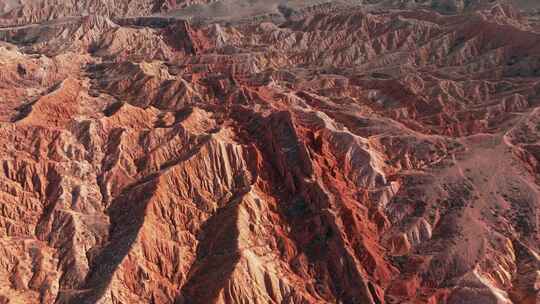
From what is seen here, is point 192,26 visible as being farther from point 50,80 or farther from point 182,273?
point 182,273

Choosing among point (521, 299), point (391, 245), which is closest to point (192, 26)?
point (391, 245)

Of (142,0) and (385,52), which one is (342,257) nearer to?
(385,52)

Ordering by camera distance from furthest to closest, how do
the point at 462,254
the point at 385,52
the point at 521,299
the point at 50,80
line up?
the point at 385,52 < the point at 50,80 < the point at 462,254 < the point at 521,299

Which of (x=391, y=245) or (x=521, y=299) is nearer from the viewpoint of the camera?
(x=521, y=299)

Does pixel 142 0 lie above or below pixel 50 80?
below

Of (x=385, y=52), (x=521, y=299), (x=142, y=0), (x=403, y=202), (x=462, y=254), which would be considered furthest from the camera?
(x=142, y=0)

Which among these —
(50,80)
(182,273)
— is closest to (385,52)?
Result: (50,80)
